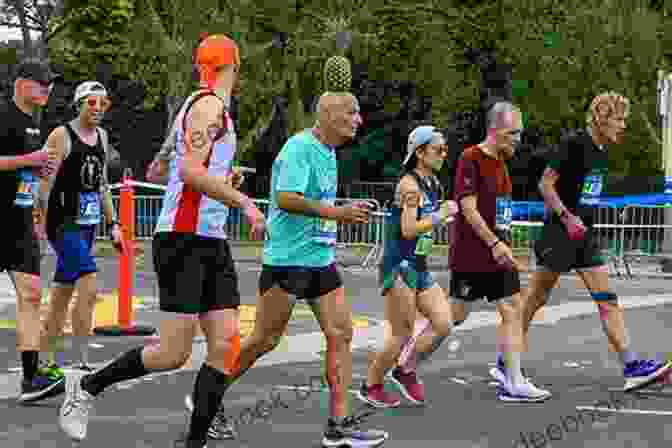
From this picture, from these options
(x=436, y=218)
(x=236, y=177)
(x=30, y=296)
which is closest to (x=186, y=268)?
(x=236, y=177)

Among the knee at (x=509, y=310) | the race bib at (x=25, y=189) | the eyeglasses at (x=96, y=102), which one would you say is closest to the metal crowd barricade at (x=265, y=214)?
the knee at (x=509, y=310)

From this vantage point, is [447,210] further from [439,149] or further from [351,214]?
[351,214]

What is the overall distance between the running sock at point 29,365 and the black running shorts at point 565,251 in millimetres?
3319

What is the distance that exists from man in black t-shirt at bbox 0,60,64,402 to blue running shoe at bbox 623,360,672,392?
3553 mm

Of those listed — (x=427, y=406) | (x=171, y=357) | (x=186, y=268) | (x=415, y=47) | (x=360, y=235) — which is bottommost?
(x=360, y=235)

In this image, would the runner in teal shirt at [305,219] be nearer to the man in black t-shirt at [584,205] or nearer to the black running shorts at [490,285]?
the black running shorts at [490,285]

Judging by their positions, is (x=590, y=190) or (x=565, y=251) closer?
(x=565, y=251)

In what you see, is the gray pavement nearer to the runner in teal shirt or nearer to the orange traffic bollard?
the orange traffic bollard

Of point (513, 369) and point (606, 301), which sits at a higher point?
point (606, 301)

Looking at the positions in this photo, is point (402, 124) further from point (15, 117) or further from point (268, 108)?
point (15, 117)

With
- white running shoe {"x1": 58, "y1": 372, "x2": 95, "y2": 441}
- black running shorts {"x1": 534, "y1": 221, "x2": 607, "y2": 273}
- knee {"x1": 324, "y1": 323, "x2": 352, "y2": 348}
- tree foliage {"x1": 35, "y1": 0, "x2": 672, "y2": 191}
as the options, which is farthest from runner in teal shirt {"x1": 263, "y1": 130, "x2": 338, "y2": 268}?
Result: tree foliage {"x1": 35, "y1": 0, "x2": 672, "y2": 191}

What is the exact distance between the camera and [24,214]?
25.4 feet

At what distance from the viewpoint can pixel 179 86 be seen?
30.2m

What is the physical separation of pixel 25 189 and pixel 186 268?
221cm
